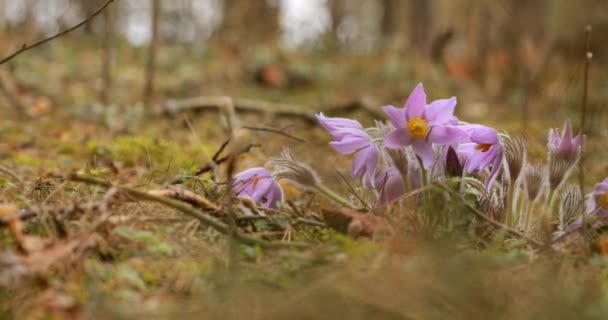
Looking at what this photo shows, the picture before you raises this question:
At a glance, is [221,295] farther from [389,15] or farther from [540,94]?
[389,15]

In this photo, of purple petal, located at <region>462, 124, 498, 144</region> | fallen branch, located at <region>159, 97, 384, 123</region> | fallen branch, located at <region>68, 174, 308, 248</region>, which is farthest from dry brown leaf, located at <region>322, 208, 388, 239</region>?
fallen branch, located at <region>159, 97, 384, 123</region>

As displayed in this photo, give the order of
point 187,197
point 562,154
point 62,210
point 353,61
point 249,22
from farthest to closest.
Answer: point 249,22 < point 353,61 < point 562,154 < point 187,197 < point 62,210

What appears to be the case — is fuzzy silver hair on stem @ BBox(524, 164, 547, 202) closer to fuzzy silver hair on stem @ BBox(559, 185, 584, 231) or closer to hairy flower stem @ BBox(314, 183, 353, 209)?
fuzzy silver hair on stem @ BBox(559, 185, 584, 231)

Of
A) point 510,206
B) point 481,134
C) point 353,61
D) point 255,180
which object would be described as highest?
point 481,134

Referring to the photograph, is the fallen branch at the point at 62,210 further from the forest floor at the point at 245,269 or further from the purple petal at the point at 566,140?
the purple petal at the point at 566,140

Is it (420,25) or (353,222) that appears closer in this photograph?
(353,222)

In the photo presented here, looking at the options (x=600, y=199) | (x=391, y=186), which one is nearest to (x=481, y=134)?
(x=391, y=186)

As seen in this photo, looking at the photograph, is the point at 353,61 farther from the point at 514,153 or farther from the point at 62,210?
the point at 62,210

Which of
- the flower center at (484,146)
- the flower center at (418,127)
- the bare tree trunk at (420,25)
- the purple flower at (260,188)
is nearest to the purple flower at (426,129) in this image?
the flower center at (418,127)
